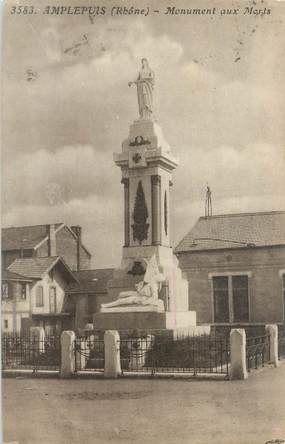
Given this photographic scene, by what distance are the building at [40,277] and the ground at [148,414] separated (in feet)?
30.7

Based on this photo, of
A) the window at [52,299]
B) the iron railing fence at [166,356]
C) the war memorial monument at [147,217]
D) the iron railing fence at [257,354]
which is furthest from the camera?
the window at [52,299]

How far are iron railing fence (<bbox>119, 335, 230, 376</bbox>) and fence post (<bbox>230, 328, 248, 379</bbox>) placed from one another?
2.63 feet

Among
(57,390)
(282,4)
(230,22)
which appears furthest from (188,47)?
(57,390)

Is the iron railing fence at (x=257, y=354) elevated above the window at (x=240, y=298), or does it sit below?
below

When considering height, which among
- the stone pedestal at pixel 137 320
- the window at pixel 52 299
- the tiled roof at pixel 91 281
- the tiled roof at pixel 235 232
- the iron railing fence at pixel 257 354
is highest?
the tiled roof at pixel 235 232

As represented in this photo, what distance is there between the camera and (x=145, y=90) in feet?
54.3

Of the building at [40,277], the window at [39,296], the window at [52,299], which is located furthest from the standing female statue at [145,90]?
the window at [52,299]

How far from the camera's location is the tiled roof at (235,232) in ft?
73.3

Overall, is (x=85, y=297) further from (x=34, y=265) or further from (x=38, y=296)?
(x=34, y=265)

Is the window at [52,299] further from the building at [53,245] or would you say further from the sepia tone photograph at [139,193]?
the sepia tone photograph at [139,193]

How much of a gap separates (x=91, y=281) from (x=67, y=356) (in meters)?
17.9

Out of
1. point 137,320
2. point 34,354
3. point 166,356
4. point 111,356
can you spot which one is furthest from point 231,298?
point 111,356

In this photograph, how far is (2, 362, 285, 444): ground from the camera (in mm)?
9867

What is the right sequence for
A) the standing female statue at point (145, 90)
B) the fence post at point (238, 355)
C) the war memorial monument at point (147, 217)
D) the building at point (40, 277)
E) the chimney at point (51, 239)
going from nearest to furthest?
the fence post at point (238, 355) → the standing female statue at point (145, 90) → the war memorial monument at point (147, 217) → the building at point (40, 277) → the chimney at point (51, 239)
